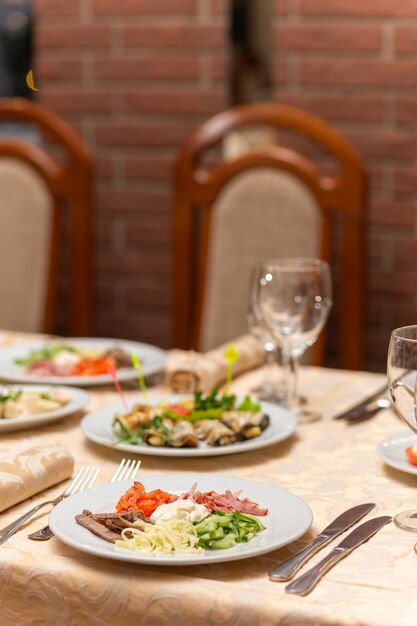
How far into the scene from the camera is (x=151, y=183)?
2859mm

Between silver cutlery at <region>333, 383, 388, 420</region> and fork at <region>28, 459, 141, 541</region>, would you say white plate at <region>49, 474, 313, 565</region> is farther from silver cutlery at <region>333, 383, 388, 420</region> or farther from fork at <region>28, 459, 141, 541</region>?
silver cutlery at <region>333, 383, 388, 420</region>

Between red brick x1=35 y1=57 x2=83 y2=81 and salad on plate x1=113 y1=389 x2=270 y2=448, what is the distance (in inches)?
72.0

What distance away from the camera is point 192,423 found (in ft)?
4.12

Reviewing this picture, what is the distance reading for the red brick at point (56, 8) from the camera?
288cm

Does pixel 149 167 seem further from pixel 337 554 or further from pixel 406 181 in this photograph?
pixel 337 554

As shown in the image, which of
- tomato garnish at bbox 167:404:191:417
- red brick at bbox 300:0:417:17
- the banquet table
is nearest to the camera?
the banquet table

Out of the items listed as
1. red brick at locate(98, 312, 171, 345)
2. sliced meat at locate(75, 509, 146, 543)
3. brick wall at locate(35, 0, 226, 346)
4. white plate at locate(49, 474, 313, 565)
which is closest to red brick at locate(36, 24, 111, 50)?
brick wall at locate(35, 0, 226, 346)

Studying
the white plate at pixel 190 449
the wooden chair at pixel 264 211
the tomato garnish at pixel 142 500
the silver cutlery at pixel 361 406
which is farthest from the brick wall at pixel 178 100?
the tomato garnish at pixel 142 500

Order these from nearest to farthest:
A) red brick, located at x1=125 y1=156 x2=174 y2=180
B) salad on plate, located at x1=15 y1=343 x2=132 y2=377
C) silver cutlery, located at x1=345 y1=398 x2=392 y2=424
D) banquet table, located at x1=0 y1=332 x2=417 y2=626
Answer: banquet table, located at x1=0 y1=332 x2=417 y2=626, silver cutlery, located at x1=345 y1=398 x2=392 y2=424, salad on plate, located at x1=15 y1=343 x2=132 y2=377, red brick, located at x1=125 y1=156 x2=174 y2=180

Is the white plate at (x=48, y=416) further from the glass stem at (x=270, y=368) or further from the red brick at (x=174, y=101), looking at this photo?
the red brick at (x=174, y=101)

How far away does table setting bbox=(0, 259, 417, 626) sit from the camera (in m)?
0.83

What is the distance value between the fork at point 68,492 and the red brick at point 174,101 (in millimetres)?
1790

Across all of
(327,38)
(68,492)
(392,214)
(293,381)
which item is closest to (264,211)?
(392,214)

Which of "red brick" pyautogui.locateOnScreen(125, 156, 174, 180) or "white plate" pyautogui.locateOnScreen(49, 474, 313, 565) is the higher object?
"red brick" pyautogui.locateOnScreen(125, 156, 174, 180)
